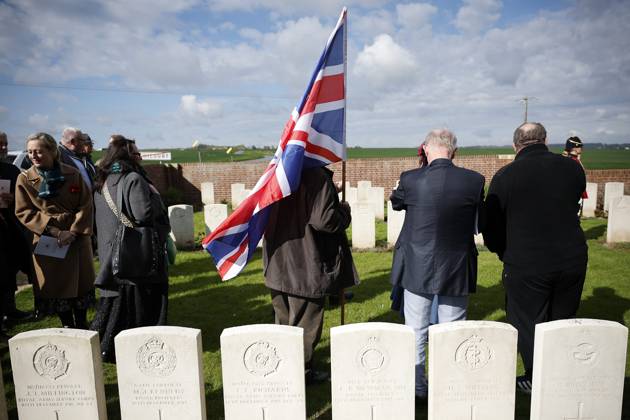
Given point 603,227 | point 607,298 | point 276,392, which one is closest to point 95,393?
point 276,392

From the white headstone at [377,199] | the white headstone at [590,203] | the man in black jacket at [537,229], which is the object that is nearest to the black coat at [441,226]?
the man in black jacket at [537,229]

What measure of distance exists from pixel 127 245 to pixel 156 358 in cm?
135

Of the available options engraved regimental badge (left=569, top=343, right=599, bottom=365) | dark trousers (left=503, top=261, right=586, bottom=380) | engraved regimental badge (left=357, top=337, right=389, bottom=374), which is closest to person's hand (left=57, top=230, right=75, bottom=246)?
engraved regimental badge (left=357, top=337, right=389, bottom=374)

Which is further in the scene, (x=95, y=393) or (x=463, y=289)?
(x=463, y=289)

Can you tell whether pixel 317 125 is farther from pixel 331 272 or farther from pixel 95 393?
pixel 95 393

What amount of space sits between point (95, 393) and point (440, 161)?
2.58 m

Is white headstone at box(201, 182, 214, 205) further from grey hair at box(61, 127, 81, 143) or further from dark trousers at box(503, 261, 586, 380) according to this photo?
dark trousers at box(503, 261, 586, 380)

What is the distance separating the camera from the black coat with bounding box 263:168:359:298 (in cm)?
302

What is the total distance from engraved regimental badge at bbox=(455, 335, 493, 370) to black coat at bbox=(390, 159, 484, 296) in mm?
511

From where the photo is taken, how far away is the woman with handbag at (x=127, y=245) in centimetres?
339

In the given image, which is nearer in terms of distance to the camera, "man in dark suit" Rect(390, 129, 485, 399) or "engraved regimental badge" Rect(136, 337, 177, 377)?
"engraved regimental badge" Rect(136, 337, 177, 377)

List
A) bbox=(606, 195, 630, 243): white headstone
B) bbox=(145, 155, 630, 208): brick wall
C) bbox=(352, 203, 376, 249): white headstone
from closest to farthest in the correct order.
Answer: bbox=(606, 195, 630, 243): white headstone → bbox=(352, 203, 376, 249): white headstone → bbox=(145, 155, 630, 208): brick wall

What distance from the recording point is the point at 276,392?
241cm

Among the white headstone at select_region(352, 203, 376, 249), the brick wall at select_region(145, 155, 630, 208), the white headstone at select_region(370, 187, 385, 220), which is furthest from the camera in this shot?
the brick wall at select_region(145, 155, 630, 208)
